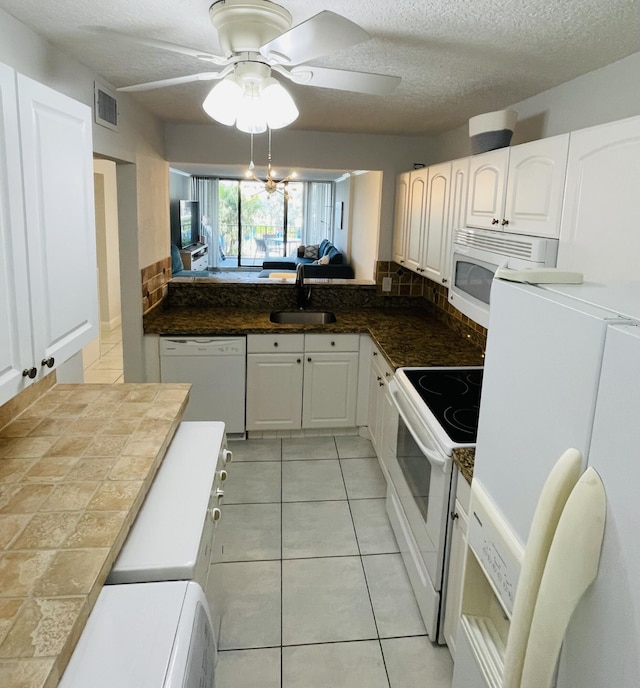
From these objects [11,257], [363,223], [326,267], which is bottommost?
[326,267]

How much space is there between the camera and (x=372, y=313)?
425 cm

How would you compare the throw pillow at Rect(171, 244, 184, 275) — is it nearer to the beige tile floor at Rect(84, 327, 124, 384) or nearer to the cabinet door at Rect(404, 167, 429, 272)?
the beige tile floor at Rect(84, 327, 124, 384)

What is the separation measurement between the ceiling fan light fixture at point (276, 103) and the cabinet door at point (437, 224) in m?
1.45

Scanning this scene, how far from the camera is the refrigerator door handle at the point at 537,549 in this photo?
84 centimetres

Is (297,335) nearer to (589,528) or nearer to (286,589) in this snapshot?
(286,589)

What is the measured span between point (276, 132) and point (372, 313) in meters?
1.56

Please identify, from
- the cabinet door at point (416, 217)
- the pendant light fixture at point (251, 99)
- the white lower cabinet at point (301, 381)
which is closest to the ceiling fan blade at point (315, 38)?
the pendant light fixture at point (251, 99)

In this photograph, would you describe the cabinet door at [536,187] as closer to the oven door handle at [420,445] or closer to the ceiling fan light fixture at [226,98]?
the oven door handle at [420,445]

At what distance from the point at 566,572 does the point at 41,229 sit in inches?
60.1

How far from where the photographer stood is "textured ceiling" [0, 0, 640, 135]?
1621 millimetres

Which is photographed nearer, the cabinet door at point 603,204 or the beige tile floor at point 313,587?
the cabinet door at point 603,204

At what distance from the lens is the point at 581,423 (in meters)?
0.84

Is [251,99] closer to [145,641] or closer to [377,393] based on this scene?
[145,641]

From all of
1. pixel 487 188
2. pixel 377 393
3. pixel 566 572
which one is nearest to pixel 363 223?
pixel 377 393
